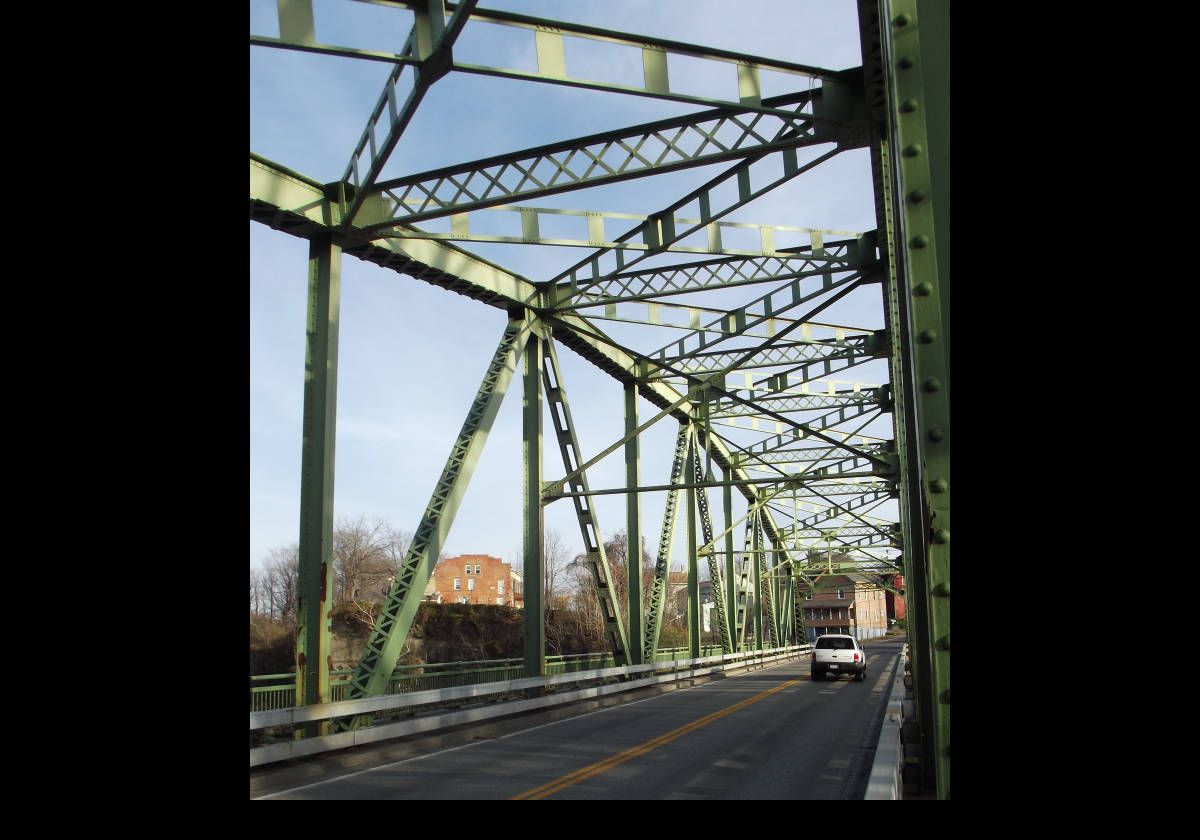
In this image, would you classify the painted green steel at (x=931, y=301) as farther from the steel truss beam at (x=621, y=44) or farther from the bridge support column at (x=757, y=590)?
the bridge support column at (x=757, y=590)

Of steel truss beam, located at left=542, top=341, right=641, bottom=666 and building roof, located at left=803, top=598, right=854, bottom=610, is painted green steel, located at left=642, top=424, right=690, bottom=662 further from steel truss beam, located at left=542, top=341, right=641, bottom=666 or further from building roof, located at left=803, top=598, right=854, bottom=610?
building roof, located at left=803, top=598, right=854, bottom=610

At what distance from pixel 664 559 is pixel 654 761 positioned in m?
19.7

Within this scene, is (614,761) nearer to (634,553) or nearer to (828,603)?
(634,553)

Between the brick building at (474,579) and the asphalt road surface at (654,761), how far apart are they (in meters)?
86.6

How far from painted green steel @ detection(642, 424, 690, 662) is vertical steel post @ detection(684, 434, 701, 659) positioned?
41cm

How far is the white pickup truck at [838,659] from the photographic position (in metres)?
32.7

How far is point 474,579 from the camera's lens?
106562 mm

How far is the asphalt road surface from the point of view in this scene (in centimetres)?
1027

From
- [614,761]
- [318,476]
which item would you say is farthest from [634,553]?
[614,761]

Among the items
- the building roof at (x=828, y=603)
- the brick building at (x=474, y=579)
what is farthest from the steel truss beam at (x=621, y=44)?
the building roof at (x=828, y=603)
